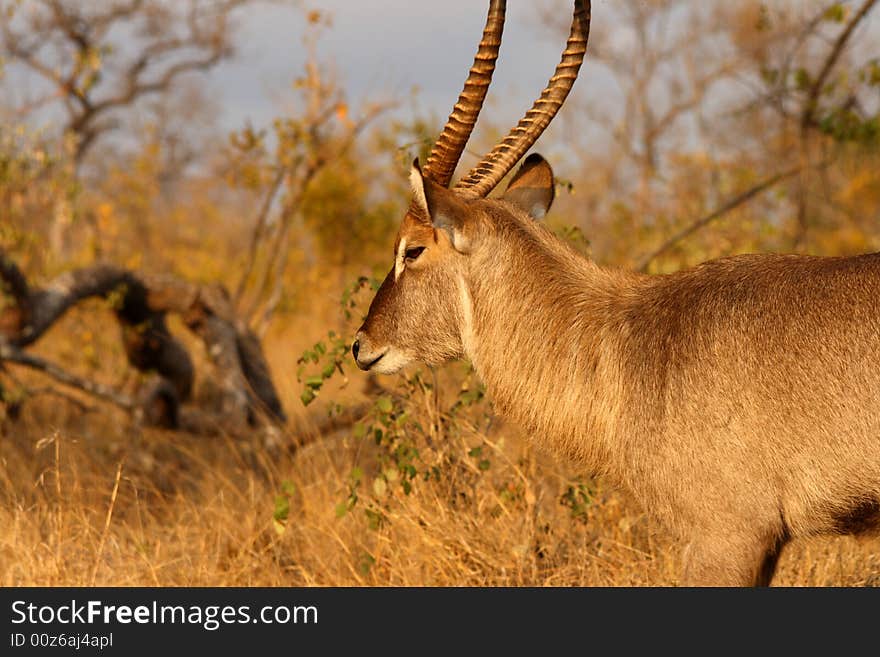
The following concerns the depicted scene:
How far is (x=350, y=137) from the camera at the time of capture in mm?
10344

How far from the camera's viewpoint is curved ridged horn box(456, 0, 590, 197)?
15.7 feet

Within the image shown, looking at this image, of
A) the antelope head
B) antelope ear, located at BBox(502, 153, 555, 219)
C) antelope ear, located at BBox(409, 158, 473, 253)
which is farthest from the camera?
→ antelope ear, located at BBox(502, 153, 555, 219)

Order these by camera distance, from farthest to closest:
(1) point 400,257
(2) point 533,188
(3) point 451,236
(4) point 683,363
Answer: (2) point 533,188 < (1) point 400,257 < (3) point 451,236 < (4) point 683,363

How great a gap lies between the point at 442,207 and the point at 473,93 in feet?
2.02

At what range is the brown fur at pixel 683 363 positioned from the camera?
12.4 ft

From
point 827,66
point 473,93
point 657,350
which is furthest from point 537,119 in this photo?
point 827,66

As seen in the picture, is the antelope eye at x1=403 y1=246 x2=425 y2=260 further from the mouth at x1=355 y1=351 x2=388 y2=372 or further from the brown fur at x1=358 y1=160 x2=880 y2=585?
the mouth at x1=355 y1=351 x2=388 y2=372

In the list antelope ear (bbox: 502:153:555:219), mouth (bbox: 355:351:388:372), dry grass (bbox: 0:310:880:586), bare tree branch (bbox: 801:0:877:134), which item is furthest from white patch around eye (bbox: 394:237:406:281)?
bare tree branch (bbox: 801:0:877:134)

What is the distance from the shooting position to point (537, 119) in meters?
4.80

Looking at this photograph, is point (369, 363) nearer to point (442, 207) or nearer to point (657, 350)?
point (442, 207)

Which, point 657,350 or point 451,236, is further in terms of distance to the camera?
point 451,236
